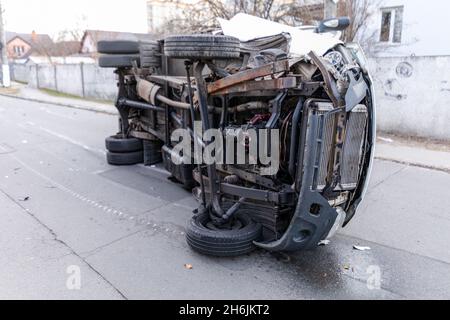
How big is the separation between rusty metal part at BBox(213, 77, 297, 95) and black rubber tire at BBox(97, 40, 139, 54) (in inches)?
124

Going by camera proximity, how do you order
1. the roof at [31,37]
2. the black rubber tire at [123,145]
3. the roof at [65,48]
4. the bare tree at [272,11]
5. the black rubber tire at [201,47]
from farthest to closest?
the roof at [31,37]
the roof at [65,48]
the bare tree at [272,11]
the black rubber tire at [123,145]
the black rubber tire at [201,47]

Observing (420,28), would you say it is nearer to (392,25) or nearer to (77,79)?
(392,25)

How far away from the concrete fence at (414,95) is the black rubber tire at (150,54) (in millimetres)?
5531

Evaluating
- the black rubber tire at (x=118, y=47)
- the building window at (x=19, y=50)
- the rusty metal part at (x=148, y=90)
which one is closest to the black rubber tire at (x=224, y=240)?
the rusty metal part at (x=148, y=90)

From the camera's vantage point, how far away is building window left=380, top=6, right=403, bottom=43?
49.0 feet

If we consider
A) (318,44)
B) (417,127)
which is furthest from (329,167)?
(417,127)

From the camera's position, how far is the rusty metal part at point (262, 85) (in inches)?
113

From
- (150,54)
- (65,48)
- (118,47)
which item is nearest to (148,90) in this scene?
(150,54)

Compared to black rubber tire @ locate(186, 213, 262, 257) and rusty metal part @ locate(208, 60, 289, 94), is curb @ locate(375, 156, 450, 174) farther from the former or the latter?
rusty metal part @ locate(208, 60, 289, 94)

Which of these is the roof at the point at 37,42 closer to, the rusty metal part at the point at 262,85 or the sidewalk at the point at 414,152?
the sidewalk at the point at 414,152

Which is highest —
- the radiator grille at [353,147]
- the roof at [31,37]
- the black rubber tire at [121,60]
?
the roof at [31,37]

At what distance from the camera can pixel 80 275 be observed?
306cm

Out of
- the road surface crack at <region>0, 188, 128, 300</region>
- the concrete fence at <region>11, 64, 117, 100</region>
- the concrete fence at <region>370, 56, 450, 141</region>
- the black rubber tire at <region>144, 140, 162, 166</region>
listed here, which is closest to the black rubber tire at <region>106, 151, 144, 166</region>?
the black rubber tire at <region>144, 140, 162, 166</region>

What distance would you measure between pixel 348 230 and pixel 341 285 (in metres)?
1.10
